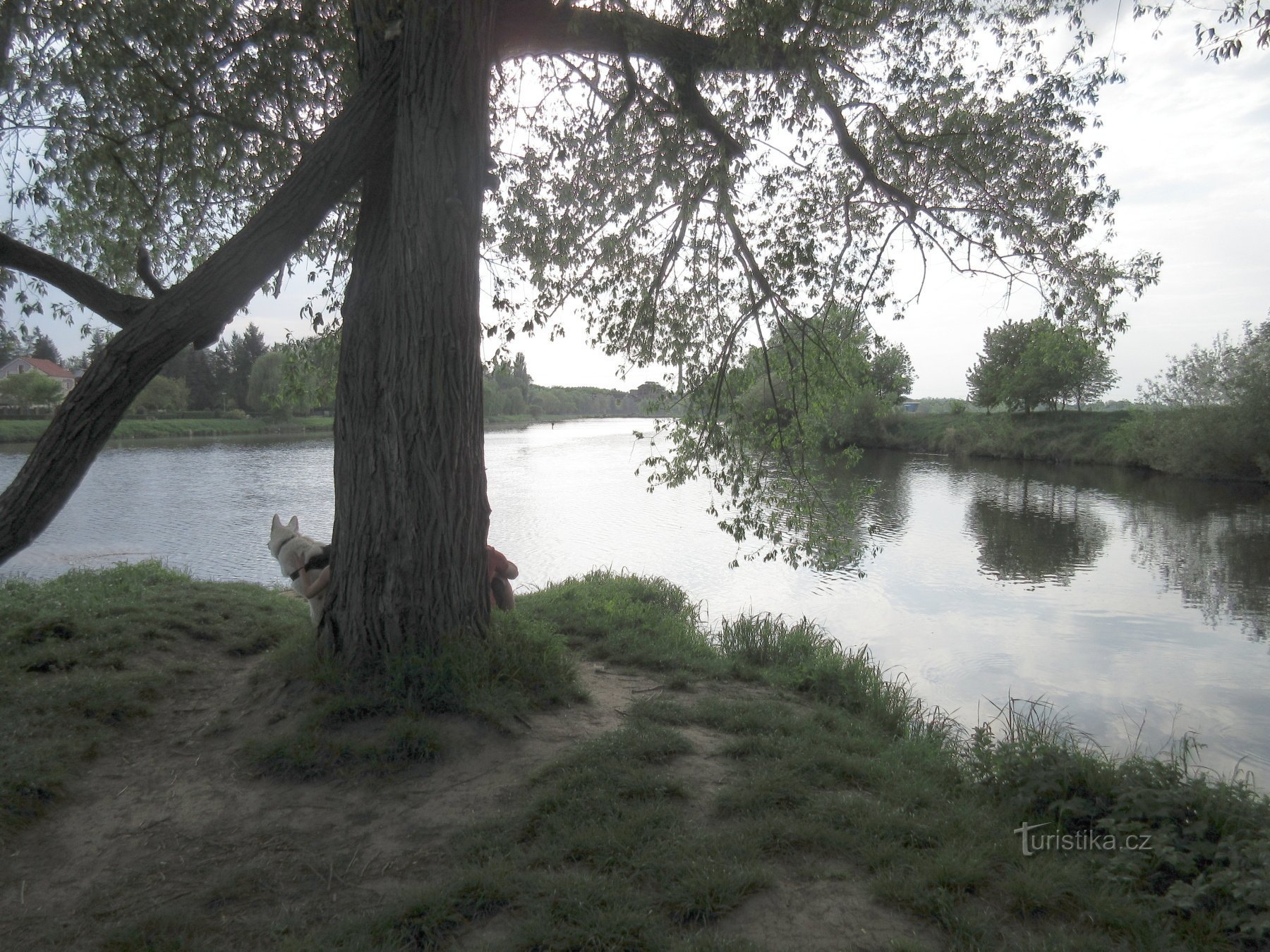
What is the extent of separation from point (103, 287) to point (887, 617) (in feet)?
37.8

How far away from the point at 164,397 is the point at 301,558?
4799 cm

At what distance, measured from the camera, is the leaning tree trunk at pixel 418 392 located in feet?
15.8

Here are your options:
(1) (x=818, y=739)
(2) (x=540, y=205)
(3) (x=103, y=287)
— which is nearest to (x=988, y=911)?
(1) (x=818, y=739)

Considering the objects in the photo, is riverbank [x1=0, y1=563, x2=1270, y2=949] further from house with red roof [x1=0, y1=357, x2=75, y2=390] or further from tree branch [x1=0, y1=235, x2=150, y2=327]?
house with red roof [x1=0, y1=357, x2=75, y2=390]

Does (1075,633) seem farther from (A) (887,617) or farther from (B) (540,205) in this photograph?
(B) (540,205)

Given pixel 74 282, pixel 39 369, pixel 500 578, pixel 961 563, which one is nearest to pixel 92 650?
pixel 74 282

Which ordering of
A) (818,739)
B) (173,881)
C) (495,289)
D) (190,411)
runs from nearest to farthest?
(173,881) < (818,739) < (495,289) < (190,411)

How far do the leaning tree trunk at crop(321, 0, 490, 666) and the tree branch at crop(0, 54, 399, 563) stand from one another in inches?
13.2

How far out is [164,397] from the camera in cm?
4609

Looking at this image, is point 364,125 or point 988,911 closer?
point 988,911

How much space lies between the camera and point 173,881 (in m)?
3.21

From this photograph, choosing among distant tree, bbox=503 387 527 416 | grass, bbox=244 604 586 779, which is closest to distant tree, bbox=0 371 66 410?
distant tree, bbox=503 387 527 416

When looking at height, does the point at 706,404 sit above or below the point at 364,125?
below

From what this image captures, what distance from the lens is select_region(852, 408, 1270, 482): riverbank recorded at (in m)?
29.7
